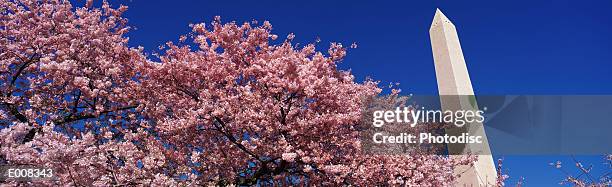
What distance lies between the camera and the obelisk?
1948 cm

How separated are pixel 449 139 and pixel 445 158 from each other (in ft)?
7.06

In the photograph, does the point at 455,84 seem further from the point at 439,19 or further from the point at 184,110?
the point at 184,110

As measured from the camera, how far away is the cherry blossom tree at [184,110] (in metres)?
11.6

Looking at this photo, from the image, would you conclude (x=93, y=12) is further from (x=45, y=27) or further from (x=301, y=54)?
(x=301, y=54)

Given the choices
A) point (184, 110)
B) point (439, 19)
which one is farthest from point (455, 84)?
point (184, 110)

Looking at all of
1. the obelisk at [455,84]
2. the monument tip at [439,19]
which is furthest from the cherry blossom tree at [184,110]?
the monument tip at [439,19]

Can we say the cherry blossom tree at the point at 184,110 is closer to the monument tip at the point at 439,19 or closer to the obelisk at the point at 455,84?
the obelisk at the point at 455,84

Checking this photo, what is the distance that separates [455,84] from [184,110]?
11318 millimetres

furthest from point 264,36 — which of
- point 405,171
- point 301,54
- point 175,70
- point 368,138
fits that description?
point 405,171

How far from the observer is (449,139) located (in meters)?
16.2

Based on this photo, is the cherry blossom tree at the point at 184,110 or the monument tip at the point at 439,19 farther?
the monument tip at the point at 439,19

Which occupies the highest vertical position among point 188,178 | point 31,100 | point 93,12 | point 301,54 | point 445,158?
point 93,12

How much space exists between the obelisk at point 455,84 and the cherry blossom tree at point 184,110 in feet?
16.7

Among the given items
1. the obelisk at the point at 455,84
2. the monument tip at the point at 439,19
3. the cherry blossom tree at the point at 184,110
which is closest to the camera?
the cherry blossom tree at the point at 184,110
